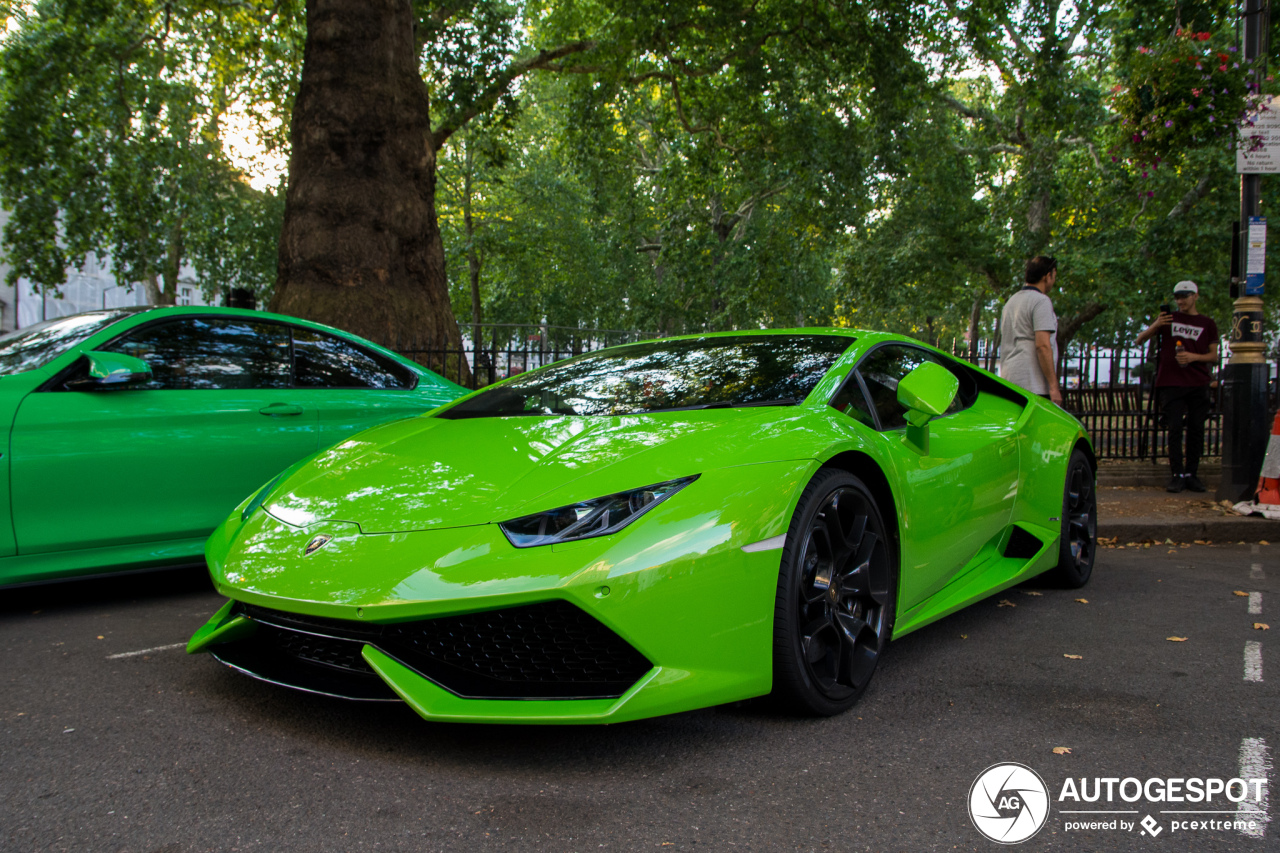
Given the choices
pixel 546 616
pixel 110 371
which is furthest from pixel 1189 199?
pixel 546 616

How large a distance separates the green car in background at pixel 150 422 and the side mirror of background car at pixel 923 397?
2758mm

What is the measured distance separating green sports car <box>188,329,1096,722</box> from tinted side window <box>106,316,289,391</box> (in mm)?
1361

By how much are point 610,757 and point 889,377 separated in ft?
6.26

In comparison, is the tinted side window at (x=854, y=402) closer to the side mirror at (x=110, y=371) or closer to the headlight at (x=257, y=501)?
the headlight at (x=257, y=501)

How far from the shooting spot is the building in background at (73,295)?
35.1 meters

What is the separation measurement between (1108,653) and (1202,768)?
1188 mm

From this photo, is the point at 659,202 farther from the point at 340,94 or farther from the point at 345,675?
the point at 345,675

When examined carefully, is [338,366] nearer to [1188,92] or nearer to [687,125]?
[1188,92]

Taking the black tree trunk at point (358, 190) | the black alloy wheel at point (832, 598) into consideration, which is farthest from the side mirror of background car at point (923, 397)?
the black tree trunk at point (358, 190)

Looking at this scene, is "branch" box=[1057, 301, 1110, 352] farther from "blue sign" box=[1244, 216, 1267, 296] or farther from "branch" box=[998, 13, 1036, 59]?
"blue sign" box=[1244, 216, 1267, 296]

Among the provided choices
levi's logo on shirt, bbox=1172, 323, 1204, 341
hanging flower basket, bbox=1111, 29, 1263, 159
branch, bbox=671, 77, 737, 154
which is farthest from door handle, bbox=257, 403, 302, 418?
branch, bbox=671, 77, 737, 154

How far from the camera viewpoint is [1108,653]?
12.0ft

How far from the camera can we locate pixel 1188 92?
709 cm

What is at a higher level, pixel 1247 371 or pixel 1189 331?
pixel 1189 331
